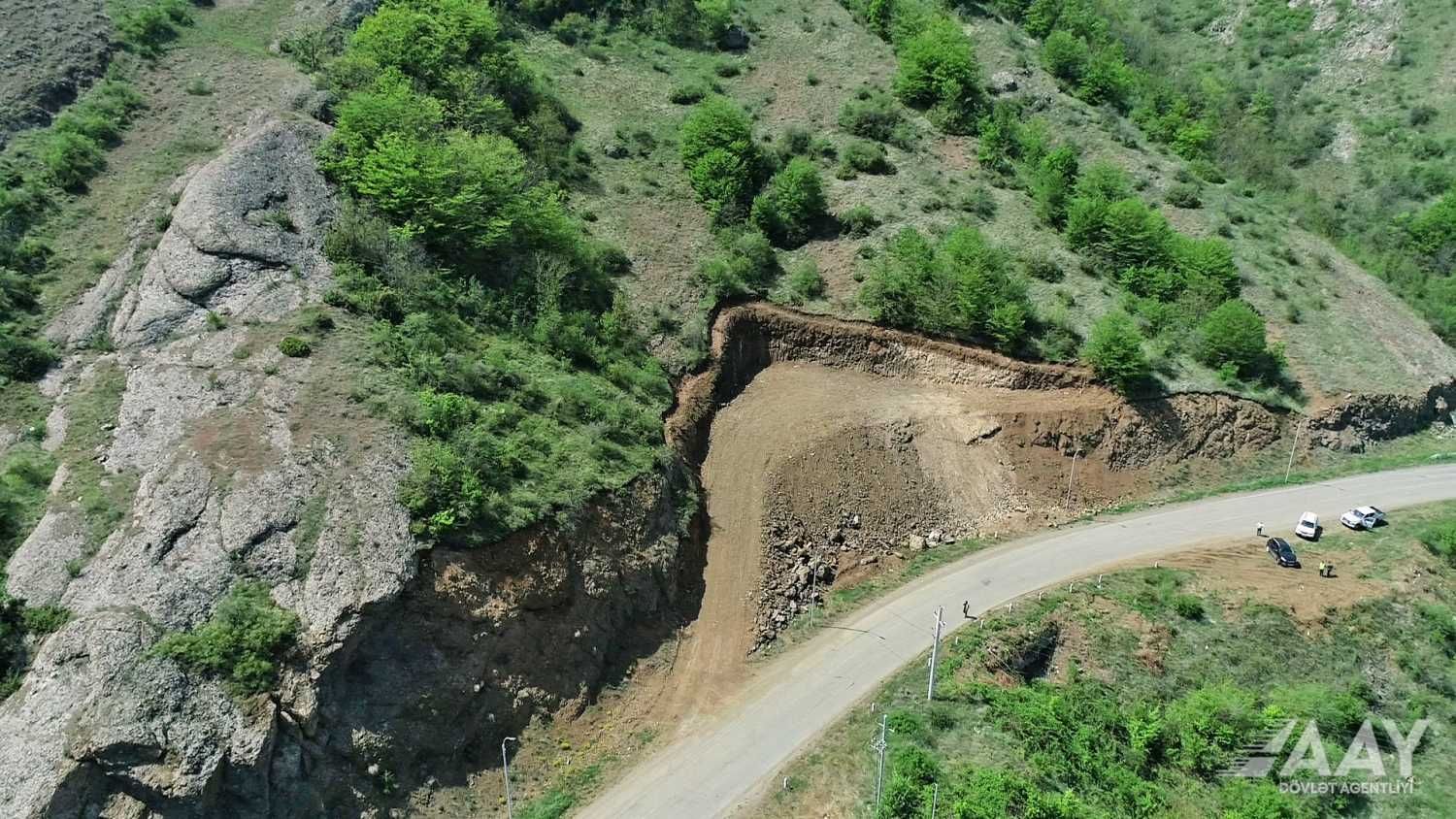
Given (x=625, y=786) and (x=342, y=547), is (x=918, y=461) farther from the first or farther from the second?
(x=342, y=547)

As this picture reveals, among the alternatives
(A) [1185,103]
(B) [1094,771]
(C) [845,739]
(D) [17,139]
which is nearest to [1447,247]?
A: (A) [1185,103]

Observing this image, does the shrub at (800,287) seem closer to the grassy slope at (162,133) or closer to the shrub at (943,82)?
the shrub at (943,82)

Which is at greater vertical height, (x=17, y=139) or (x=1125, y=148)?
(x=1125, y=148)

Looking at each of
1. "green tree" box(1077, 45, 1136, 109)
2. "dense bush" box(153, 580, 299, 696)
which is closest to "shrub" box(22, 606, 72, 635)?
"dense bush" box(153, 580, 299, 696)

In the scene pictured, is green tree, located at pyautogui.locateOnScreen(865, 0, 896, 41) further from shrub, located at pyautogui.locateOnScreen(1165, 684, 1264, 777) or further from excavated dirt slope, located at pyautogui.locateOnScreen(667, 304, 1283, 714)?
shrub, located at pyautogui.locateOnScreen(1165, 684, 1264, 777)

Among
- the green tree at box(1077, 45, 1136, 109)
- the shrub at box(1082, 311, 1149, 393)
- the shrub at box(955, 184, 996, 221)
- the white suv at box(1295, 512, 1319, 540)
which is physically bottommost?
the white suv at box(1295, 512, 1319, 540)

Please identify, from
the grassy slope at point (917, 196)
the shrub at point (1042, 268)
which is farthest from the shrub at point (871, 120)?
the shrub at point (1042, 268)
